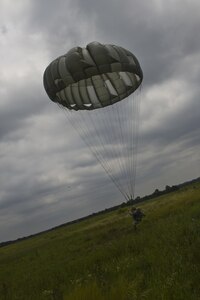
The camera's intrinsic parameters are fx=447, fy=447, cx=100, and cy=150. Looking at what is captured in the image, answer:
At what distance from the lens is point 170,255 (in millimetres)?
11812

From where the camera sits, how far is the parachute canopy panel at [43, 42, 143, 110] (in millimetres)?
17016

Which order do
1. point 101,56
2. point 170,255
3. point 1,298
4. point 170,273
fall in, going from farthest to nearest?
point 101,56 < point 1,298 < point 170,255 < point 170,273

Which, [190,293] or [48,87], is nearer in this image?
[190,293]

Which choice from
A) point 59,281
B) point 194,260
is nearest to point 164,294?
point 194,260

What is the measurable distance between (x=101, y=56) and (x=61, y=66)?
5.27 ft

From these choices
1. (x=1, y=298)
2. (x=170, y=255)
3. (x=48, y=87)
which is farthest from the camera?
(x=48, y=87)

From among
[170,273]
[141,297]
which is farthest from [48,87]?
[141,297]

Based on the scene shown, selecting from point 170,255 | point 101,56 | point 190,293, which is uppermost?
point 101,56

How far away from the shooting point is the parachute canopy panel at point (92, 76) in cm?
1702

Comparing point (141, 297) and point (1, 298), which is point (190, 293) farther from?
point (1, 298)

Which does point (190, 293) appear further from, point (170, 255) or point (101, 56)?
point (101, 56)

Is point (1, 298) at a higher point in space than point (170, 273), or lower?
higher

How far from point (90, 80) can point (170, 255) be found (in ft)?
33.8

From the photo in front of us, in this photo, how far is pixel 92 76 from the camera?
18203 millimetres
